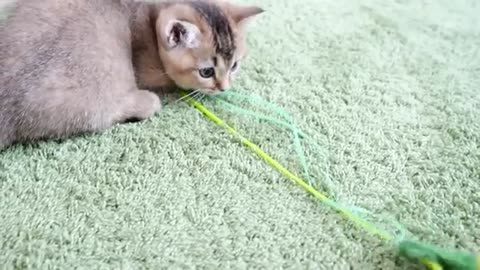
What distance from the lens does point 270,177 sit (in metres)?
1.12

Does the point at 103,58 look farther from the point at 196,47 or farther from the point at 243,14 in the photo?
the point at 243,14


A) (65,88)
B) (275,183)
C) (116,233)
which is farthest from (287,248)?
(65,88)

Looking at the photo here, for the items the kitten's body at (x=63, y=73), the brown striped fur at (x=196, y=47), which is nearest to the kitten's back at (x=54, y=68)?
the kitten's body at (x=63, y=73)

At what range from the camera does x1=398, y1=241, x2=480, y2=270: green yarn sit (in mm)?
863

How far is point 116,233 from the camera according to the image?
975mm

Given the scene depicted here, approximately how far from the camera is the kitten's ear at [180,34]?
1.25m

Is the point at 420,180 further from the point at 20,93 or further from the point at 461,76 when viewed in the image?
the point at 20,93

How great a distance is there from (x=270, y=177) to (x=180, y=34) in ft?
1.35

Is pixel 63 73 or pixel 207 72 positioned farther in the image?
pixel 207 72

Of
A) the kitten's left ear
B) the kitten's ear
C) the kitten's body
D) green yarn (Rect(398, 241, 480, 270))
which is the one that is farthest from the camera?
the kitten's left ear

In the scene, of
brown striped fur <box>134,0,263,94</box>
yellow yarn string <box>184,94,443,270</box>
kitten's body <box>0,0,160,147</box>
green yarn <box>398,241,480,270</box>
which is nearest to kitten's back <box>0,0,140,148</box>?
kitten's body <box>0,0,160,147</box>

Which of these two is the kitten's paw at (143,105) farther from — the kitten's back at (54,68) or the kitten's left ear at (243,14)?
the kitten's left ear at (243,14)

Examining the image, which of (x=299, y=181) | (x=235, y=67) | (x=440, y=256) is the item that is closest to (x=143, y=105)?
(x=235, y=67)

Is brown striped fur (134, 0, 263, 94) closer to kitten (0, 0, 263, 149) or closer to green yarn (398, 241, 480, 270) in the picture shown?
kitten (0, 0, 263, 149)
